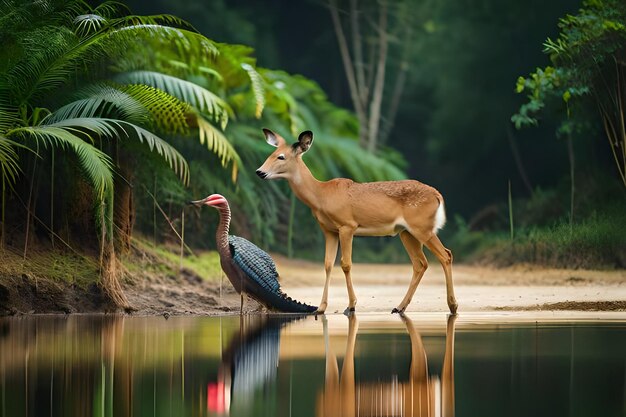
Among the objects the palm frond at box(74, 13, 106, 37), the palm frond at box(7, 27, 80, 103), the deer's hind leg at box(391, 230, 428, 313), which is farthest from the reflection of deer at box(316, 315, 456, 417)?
the palm frond at box(74, 13, 106, 37)

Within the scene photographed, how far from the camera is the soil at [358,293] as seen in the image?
1386 centimetres

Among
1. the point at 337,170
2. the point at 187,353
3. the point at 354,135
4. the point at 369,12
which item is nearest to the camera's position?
the point at 187,353

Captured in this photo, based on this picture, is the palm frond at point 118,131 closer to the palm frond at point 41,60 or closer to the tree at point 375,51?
the palm frond at point 41,60

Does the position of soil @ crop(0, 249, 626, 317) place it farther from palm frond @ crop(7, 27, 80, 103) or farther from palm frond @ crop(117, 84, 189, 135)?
palm frond @ crop(7, 27, 80, 103)

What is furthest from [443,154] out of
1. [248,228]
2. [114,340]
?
[114,340]

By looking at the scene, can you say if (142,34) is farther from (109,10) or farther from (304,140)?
(304,140)

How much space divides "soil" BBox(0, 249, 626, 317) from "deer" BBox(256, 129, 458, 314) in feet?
2.50

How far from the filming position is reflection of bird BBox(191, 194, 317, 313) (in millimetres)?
13680

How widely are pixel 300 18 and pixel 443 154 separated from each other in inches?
256

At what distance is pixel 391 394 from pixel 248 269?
652cm

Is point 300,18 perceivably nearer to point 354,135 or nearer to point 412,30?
point 412,30

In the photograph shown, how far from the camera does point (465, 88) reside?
91.2 ft

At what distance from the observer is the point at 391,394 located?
285 inches

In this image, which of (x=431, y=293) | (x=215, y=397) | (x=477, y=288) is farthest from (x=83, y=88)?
(x=215, y=397)
